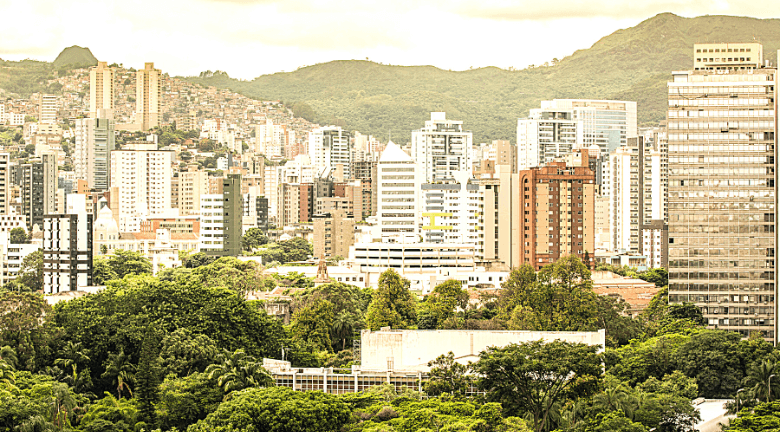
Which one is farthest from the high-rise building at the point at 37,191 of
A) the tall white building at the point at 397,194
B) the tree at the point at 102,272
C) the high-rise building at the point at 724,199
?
the high-rise building at the point at 724,199

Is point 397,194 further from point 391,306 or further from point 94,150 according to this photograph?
point 94,150

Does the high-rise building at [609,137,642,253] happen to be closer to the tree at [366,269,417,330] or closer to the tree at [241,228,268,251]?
the tree at [241,228,268,251]

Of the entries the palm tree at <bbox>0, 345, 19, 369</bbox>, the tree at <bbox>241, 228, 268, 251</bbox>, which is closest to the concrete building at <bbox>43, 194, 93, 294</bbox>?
the palm tree at <bbox>0, 345, 19, 369</bbox>

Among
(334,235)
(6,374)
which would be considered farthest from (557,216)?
(6,374)

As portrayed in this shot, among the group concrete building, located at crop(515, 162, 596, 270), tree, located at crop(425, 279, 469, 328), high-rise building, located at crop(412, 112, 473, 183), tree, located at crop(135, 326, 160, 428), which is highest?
high-rise building, located at crop(412, 112, 473, 183)

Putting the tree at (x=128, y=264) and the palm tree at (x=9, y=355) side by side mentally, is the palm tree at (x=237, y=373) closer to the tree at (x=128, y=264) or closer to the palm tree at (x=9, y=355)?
the palm tree at (x=9, y=355)

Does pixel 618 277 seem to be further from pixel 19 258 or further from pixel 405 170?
pixel 19 258
